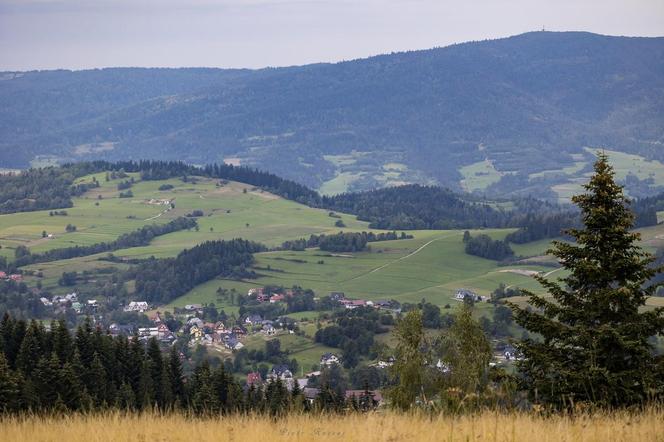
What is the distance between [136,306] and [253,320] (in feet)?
73.6

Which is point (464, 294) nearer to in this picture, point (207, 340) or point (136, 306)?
point (207, 340)

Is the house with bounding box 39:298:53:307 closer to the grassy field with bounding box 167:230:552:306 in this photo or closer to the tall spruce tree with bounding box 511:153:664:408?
the grassy field with bounding box 167:230:552:306

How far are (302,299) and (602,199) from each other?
92312mm

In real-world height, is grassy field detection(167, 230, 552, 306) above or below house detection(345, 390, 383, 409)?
below

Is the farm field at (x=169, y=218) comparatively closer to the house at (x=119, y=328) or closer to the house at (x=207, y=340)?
the house at (x=119, y=328)

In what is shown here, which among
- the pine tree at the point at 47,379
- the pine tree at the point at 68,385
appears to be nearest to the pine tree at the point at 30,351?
the pine tree at the point at 68,385

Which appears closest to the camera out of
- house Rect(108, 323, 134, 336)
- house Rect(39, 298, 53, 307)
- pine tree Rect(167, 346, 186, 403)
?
pine tree Rect(167, 346, 186, 403)

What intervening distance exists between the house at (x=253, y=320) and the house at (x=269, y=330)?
3436mm

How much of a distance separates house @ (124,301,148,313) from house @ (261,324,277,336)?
25.3 metres

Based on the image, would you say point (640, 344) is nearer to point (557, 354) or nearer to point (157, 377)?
point (557, 354)

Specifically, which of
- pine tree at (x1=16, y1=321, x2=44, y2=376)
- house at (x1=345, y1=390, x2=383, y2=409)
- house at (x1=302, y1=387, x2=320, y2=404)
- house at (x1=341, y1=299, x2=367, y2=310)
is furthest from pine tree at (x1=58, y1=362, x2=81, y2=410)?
house at (x1=341, y1=299, x2=367, y2=310)

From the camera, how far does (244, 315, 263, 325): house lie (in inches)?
3940

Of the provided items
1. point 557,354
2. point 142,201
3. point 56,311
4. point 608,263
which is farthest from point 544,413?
point 142,201

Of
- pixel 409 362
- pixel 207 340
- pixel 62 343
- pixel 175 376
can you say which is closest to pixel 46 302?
pixel 207 340
